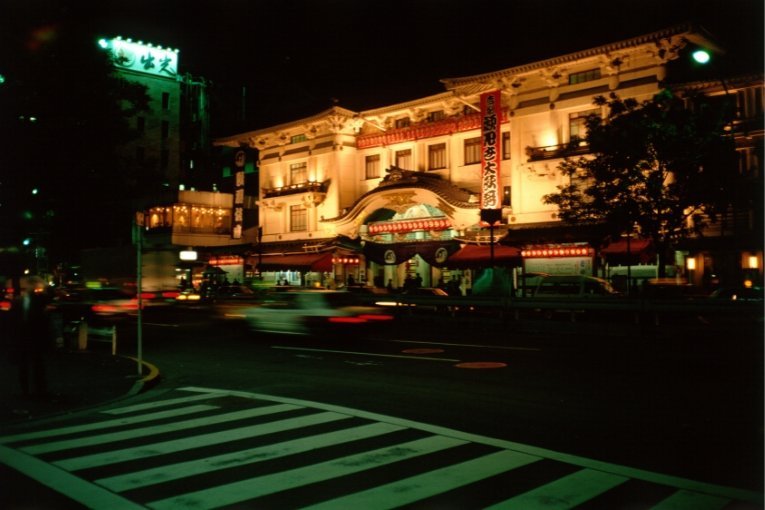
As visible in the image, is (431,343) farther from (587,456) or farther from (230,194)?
(230,194)

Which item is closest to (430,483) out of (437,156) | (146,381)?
(146,381)

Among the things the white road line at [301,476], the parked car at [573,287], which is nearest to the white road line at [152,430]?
the white road line at [301,476]

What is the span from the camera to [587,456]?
666 centimetres

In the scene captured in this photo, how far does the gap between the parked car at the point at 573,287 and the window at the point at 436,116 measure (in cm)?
1528

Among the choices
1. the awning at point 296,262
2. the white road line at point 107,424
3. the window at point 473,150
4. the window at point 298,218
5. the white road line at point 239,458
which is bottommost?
the white road line at point 107,424

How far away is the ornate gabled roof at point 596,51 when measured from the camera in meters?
27.3

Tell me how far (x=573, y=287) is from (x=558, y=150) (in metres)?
9.63

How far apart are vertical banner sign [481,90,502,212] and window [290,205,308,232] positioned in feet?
52.0

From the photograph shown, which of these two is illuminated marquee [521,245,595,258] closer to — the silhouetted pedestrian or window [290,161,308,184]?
window [290,161,308,184]

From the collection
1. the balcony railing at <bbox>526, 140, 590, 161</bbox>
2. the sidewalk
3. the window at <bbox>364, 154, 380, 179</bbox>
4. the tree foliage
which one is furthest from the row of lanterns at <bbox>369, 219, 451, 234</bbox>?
the sidewalk

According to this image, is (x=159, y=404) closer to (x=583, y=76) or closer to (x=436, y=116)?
(x=583, y=76)

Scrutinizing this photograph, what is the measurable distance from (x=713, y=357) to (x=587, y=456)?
9.28 meters

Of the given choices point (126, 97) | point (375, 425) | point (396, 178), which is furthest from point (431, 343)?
point (396, 178)

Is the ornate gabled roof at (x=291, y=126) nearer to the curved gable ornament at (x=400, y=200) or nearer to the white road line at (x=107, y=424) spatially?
the curved gable ornament at (x=400, y=200)
